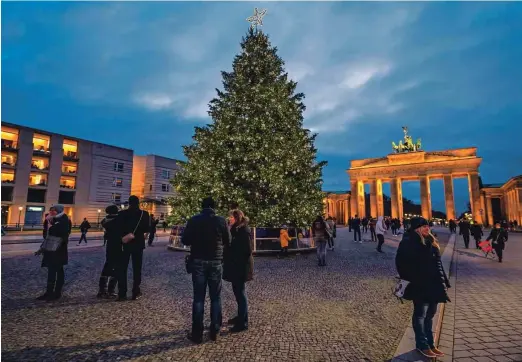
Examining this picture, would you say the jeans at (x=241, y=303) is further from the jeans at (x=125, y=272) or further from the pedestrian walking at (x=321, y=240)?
the pedestrian walking at (x=321, y=240)

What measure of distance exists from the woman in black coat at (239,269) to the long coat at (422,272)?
2487 mm

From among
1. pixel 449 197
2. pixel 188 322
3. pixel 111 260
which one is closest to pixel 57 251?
pixel 111 260

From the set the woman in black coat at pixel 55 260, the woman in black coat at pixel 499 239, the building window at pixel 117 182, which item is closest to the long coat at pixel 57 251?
the woman in black coat at pixel 55 260

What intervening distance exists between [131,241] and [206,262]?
10.4 feet

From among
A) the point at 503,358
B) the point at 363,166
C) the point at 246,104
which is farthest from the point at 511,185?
the point at 503,358

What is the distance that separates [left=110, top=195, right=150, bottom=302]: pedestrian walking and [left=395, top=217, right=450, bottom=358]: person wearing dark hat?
571 cm

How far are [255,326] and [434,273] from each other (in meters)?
3.08

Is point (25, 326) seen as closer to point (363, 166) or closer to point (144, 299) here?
point (144, 299)

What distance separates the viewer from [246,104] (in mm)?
16438

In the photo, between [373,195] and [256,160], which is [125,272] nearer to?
[256,160]

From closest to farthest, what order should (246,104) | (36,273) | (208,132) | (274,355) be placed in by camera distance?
(274,355)
(36,273)
(246,104)
(208,132)

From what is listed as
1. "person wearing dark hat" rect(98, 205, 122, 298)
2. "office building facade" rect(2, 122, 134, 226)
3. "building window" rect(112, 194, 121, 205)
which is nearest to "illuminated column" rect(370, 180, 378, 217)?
"office building facade" rect(2, 122, 134, 226)

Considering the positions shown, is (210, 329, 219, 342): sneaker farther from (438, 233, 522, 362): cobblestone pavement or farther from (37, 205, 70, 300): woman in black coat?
(37, 205, 70, 300): woman in black coat

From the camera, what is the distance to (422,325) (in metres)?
4.45
